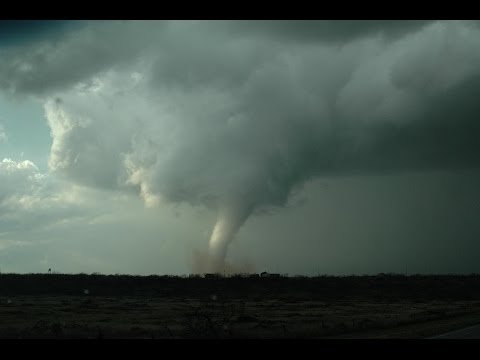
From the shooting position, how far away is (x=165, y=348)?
58.4ft

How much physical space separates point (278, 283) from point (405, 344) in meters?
86.2

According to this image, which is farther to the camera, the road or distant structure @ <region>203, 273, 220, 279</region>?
distant structure @ <region>203, 273, 220, 279</region>

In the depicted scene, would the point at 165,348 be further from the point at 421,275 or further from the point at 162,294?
the point at 421,275

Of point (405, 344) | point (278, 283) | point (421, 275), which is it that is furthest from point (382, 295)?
point (405, 344)

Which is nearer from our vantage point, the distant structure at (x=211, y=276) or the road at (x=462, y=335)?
the road at (x=462, y=335)

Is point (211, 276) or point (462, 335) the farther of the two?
point (211, 276)

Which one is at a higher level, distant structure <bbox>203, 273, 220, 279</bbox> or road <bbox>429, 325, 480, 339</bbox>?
distant structure <bbox>203, 273, 220, 279</bbox>

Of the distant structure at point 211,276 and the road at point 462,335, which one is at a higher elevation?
the distant structure at point 211,276
